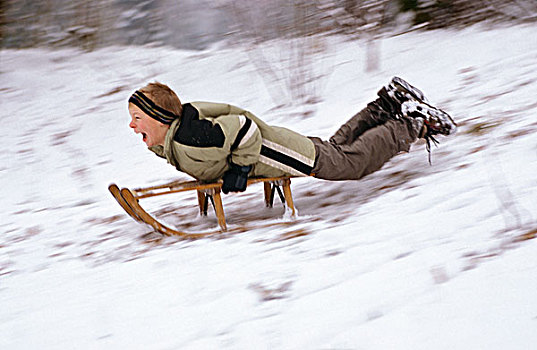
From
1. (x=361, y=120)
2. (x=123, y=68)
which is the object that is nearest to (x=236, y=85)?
(x=123, y=68)

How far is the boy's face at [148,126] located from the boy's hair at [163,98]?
89mm

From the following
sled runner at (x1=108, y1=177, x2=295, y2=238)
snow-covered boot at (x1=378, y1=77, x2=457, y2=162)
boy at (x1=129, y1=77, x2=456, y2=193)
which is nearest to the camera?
boy at (x1=129, y1=77, x2=456, y2=193)

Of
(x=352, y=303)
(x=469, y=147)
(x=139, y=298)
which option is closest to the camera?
(x=352, y=303)

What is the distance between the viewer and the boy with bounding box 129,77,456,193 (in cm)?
331

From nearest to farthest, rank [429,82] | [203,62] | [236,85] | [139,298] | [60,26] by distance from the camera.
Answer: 1. [139,298]
2. [429,82]
3. [236,85]
4. [203,62]
5. [60,26]

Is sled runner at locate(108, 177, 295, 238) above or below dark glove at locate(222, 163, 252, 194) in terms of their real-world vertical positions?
below

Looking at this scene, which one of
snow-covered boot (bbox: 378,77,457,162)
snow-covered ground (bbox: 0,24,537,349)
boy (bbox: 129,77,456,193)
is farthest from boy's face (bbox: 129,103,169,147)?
snow-covered boot (bbox: 378,77,457,162)

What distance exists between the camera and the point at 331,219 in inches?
134

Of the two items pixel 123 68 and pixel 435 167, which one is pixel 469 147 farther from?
pixel 123 68

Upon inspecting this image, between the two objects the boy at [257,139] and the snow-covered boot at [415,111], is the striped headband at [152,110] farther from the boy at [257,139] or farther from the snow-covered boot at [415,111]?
the snow-covered boot at [415,111]

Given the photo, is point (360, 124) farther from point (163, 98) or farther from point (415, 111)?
point (163, 98)

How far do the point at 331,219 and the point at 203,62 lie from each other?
196 inches

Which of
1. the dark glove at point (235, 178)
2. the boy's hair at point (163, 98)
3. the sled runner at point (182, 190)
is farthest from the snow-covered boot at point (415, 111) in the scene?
the boy's hair at point (163, 98)

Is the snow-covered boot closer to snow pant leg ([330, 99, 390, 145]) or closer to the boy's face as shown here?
snow pant leg ([330, 99, 390, 145])
